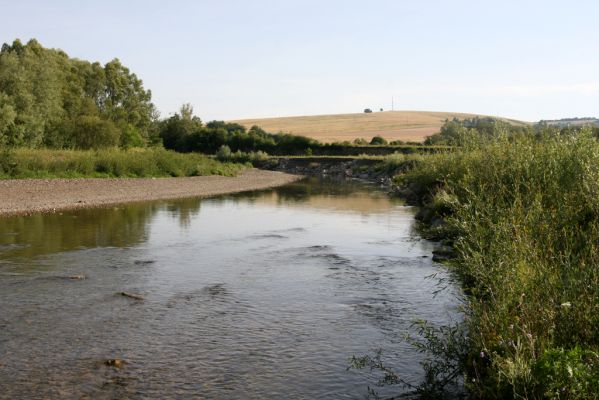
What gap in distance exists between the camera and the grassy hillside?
11860 centimetres

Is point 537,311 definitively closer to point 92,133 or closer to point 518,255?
point 518,255

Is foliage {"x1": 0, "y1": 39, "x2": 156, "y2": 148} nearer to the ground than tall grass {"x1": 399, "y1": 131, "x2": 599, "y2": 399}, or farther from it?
farther from it

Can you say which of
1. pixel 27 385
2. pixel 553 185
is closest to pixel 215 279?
pixel 27 385

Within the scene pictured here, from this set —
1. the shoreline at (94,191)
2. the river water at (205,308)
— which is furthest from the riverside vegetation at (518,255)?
the shoreline at (94,191)

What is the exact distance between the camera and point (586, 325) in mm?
7137

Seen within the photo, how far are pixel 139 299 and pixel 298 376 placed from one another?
19.2ft

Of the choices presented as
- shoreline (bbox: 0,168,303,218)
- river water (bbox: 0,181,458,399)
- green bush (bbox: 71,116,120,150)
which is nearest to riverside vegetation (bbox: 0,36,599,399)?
river water (bbox: 0,181,458,399)

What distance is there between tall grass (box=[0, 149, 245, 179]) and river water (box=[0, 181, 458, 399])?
15.3 m

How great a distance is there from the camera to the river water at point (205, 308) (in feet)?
30.6

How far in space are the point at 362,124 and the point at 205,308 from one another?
132m

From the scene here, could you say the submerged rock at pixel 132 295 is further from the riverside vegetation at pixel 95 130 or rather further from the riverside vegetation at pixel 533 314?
the riverside vegetation at pixel 95 130

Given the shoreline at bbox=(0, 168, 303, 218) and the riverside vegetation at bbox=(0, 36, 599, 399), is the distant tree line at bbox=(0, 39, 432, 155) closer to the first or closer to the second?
the shoreline at bbox=(0, 168, 303, 218)

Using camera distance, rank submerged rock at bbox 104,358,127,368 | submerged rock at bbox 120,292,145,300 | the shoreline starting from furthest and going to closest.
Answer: the shoreline → submerged rock at bbox 120,292,145,300 → submerged rock at bbox 104,358,127,368

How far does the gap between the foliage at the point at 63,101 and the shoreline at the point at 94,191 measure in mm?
10618
